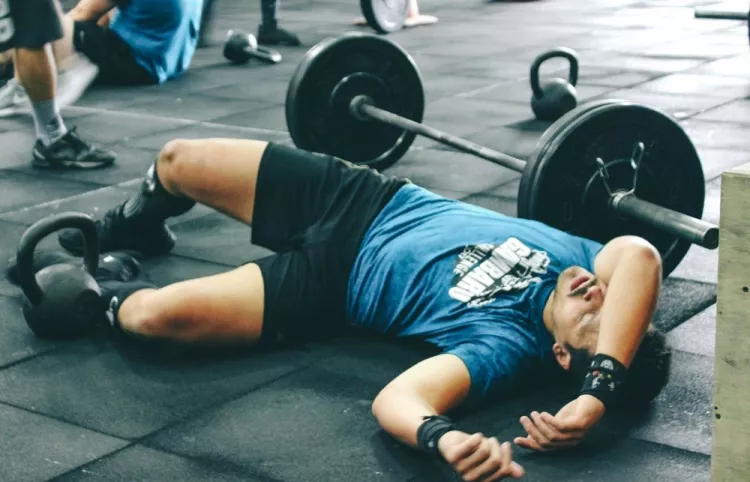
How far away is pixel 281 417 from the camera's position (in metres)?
2.46

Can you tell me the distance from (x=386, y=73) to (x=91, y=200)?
1.14m

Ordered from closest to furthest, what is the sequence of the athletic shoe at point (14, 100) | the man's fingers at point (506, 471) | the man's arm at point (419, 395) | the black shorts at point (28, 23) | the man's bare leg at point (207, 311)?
the man's fingers at point (506, 471) < the man's arm at point (419, 395) < the man's bare leg at point (207, 311) < the black shorts at point (28, 23) < the athletic shoe at point (14, 100)

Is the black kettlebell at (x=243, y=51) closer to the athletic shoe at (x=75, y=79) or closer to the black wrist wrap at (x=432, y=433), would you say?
the athletic shoe at (x=75, y=79)

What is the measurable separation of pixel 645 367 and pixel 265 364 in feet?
2.89

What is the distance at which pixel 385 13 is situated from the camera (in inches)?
303

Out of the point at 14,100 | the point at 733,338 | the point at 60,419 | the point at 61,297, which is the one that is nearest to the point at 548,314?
the point at 733,338

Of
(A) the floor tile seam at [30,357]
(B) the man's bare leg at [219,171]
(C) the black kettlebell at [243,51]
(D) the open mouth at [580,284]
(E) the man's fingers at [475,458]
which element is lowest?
(C) the black kettlebell at [243,51]

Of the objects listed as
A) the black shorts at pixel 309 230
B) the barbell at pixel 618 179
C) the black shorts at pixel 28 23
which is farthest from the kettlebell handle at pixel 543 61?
the black shorts at pixel 309 230

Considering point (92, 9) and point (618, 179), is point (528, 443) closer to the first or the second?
point (618, 179)

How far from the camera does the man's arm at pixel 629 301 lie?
2277mm

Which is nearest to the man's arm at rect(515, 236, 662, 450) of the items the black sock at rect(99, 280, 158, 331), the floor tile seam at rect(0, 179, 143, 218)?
the black sock at rect(99, 280, 158, 331)

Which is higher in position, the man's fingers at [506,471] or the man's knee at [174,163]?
the man's knee at [174,163]

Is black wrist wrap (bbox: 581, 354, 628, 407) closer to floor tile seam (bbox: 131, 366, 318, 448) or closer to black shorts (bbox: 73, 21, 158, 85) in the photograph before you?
floor tile seam (bbox: 131, 366, 318, 448)

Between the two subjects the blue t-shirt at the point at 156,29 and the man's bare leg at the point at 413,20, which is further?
the man's bare leg at the point at 413,20
